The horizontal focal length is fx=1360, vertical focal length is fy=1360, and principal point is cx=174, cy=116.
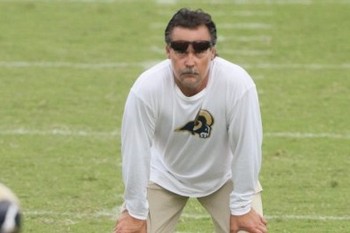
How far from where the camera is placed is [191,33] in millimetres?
6723

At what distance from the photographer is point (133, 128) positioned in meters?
6.78

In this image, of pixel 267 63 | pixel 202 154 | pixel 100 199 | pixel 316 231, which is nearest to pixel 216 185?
pixel 202 154

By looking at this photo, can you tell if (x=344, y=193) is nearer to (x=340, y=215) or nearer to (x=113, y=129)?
(x=340, y=215)

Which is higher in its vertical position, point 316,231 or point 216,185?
point 216,185

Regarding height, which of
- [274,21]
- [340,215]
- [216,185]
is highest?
[216,185]

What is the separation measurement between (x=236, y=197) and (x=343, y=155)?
15.0 ft

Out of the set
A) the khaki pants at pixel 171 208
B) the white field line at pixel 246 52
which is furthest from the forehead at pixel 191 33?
the white field line at pixel 246 52

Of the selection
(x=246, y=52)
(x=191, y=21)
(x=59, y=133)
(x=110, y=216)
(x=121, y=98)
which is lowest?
(x=246, y=52)

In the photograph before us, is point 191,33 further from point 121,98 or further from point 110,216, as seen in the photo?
point 121,98

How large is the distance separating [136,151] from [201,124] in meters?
0.36

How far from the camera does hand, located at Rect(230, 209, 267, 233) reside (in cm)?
680

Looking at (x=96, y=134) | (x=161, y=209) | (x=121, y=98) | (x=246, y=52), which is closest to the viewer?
(x=161, y=209)

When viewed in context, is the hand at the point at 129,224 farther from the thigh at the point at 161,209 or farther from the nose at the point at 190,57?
the nose at the point at 190,57

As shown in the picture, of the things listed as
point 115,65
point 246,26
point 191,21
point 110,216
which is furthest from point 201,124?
point 246,26
